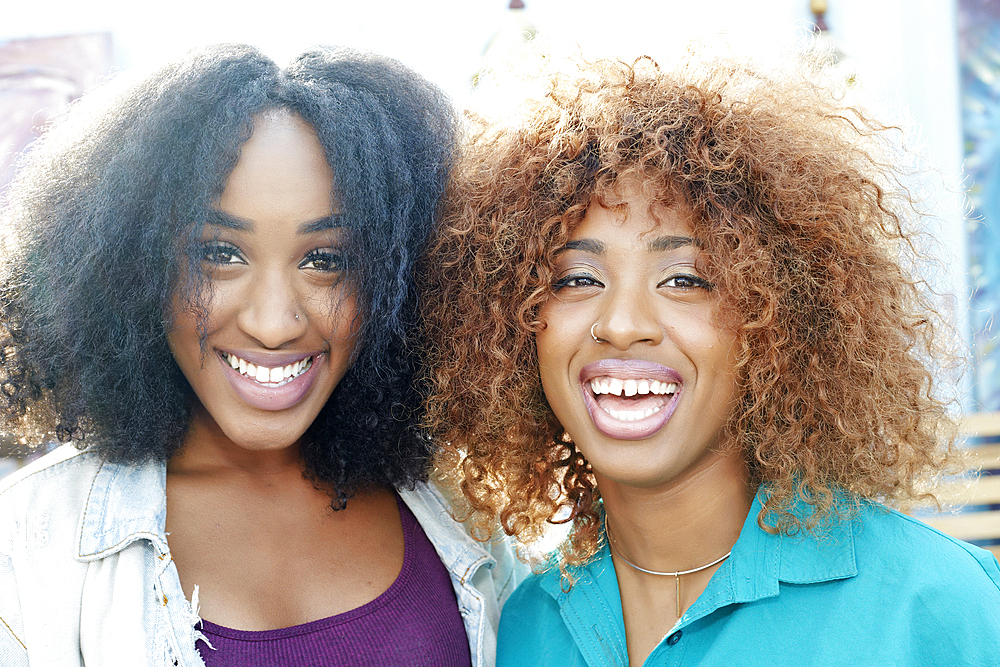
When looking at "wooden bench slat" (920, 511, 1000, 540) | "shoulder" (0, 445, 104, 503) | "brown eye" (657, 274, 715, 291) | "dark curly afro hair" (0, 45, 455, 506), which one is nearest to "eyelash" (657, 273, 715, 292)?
"brown eye" (657, 274, 715, 291)

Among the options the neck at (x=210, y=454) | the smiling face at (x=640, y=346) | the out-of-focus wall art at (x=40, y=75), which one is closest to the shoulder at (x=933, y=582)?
the smiling face at (x=640, y=346)

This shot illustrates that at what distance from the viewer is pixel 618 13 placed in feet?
13.5

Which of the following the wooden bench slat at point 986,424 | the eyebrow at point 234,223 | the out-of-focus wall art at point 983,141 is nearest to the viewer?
the eyebrow at point 234,223

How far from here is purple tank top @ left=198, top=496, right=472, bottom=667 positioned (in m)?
1.83

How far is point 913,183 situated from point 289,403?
1417 mm

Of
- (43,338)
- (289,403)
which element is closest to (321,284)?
(289,403)

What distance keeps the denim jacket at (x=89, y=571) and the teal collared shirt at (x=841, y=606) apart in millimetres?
874

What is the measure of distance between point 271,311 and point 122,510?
0.55 meters

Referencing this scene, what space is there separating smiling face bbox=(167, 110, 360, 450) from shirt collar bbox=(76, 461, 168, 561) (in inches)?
8.6

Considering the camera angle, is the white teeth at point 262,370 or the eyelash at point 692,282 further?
the white teeth at point 262,370

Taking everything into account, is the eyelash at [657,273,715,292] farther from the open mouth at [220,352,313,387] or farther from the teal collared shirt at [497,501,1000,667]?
the open mouth at [220,352,313,387]

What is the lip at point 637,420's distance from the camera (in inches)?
67.1

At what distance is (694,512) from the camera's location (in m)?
1.85

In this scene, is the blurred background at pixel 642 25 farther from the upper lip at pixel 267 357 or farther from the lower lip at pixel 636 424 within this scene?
the lower lip at pixel 636 424
